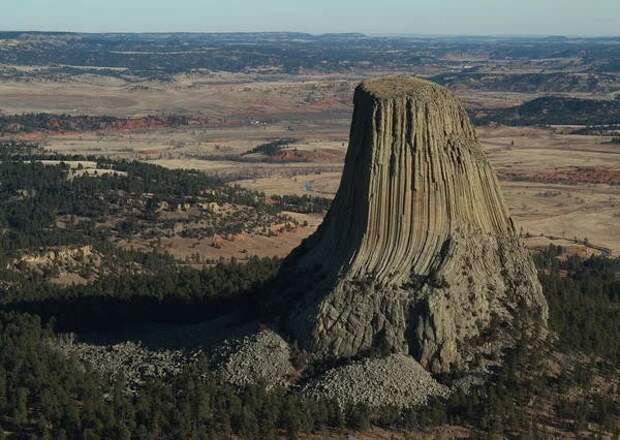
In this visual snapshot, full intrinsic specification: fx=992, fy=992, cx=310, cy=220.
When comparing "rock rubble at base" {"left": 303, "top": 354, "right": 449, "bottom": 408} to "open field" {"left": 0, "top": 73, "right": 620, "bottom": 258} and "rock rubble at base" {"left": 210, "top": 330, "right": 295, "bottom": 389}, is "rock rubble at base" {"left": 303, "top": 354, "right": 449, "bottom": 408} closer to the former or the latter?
"rock rubble at base" {"left": 210, "top": 330, "right": 295, "bottom": 389}

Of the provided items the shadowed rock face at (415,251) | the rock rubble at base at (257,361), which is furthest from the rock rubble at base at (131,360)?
the shadowed rock face at (415,251)

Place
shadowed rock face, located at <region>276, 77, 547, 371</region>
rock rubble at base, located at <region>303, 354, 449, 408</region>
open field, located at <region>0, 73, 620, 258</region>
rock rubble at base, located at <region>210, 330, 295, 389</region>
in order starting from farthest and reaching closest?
open field, located at <region>0, 73, 620, 258</region> → shadowed rock face, located at <region>276, 77, 547, 371</region> → rock rubble at base, located at <region>210, 330, 295, 389</region> → rock rubble at base, located at <region>303, 354, 449, 408</region>

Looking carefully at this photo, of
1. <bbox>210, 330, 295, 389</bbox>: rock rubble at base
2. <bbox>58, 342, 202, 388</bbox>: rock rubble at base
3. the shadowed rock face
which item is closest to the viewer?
<bbox>210, 330, 295, 389</bbox>: rock rubble at base

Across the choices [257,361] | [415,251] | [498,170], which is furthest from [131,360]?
[498,170]

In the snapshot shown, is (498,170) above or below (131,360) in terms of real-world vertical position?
below

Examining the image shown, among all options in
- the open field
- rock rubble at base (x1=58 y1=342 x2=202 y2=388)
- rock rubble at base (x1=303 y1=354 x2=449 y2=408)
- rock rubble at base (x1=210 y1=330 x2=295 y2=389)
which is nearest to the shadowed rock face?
rock rubble at base (x1=303 y1=354 x2=449 y2=408)

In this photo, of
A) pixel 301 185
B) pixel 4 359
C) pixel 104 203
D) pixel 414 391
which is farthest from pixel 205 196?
pixel 414 391

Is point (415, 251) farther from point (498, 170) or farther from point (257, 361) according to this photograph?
point (498, 170)

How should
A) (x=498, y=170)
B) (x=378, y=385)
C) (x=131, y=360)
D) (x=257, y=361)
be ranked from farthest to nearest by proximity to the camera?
(x=498, y=170)
(x=131, y=360)
(x=257, y=361)
(x=378, y=385)
